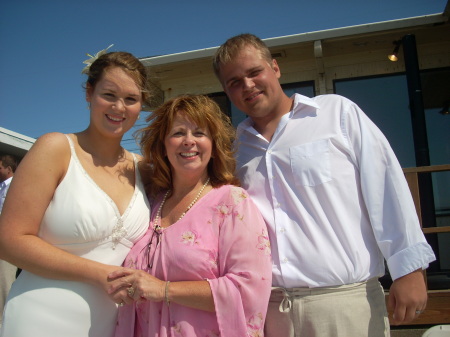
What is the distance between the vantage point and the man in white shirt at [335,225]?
176 cm

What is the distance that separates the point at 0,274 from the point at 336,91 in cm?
562

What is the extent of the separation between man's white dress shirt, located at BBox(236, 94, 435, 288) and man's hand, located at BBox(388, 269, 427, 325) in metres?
0.04

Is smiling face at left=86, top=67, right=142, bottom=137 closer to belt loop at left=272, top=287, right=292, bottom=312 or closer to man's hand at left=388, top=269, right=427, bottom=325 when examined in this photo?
belt loop at left=272, top=287, right=292, bottom=312

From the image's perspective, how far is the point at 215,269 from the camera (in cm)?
174

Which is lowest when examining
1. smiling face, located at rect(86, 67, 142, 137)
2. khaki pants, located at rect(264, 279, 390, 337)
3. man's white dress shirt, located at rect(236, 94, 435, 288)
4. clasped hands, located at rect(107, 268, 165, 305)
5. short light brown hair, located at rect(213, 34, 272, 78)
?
khaki pants, located at rect(264, 279, 390, 337)

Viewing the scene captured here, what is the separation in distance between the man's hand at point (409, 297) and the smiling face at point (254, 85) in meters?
1.06

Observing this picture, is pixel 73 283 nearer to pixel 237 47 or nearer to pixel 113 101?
pixel 113 101

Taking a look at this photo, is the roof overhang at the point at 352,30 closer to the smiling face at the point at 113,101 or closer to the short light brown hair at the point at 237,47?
the short light brown hair at the point at 237,47

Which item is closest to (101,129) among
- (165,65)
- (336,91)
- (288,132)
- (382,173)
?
(288,132)

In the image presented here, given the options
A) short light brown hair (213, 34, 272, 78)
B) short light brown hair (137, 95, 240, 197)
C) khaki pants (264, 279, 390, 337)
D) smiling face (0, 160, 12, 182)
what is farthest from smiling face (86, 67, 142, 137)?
smiling face (0, 160, 12, 182)

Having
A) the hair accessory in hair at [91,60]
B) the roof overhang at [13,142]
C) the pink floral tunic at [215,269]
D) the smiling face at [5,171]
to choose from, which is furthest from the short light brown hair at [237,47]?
the roof overhang at [13,142]

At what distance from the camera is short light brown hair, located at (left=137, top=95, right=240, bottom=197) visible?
2.03 meters

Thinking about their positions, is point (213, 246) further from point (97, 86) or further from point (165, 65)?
point (165, 65)

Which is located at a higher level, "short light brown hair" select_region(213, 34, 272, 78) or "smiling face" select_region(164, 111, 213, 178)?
"short light brown hair" select_region(213, 34, 272, 78)
